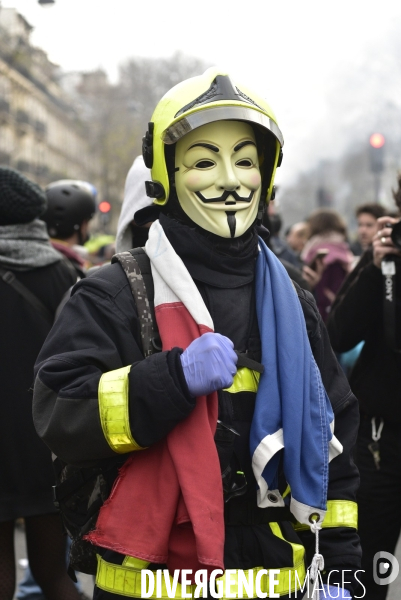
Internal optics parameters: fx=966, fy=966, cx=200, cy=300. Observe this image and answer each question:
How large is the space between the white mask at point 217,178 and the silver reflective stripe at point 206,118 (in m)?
0.05

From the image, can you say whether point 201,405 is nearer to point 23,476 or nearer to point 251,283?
point 251,283

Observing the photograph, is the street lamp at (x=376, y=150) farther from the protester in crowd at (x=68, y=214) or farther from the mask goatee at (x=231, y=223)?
the mask goatee at (x=231, y=223)

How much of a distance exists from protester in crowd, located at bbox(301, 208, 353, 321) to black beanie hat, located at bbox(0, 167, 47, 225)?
221cm

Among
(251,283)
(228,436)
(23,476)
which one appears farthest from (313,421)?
(23,476)

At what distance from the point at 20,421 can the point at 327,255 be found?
11.8 ft

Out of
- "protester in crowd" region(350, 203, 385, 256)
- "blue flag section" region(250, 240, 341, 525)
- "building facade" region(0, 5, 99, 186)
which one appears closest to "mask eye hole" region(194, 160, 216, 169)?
"blue flag section" region(250, 240, 341, 525)

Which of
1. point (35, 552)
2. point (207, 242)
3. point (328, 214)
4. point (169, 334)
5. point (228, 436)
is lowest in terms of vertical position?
point (35, 552)

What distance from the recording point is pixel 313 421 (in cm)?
244

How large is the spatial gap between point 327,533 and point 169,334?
2.29 feet

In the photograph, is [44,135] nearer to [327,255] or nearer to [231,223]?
[327,255]

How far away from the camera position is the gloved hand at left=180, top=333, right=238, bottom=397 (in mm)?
2191

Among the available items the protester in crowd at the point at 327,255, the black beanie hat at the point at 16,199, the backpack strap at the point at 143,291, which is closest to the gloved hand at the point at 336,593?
the backpack strap at the point at 143,291

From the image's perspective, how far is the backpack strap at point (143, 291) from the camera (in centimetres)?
240

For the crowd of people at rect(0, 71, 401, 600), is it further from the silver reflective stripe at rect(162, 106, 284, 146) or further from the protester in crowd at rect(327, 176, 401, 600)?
the protester in crowd at rect(327, 176, 401, 600)
